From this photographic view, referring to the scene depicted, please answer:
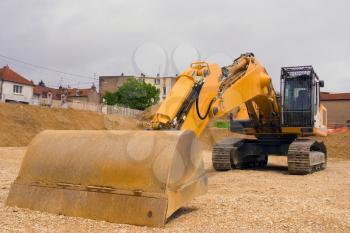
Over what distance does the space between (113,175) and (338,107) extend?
4729 centimetres

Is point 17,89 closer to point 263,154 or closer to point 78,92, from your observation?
point 78,92

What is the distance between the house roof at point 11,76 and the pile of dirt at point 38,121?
14722 mm

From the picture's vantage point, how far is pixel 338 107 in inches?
1897

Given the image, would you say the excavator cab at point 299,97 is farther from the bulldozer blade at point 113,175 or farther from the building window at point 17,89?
the building window at point 17,89

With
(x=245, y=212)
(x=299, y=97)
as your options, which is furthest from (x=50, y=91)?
(x=245, y=212)

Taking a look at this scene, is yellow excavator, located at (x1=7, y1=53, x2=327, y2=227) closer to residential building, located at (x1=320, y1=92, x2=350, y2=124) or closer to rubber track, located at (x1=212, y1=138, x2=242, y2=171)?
rubber track, located at (x1=212, y1=138, x2=242, y2=171)

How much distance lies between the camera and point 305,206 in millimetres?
6266

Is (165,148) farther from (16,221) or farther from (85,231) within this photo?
(16,221)

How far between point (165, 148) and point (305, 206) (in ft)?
8.24

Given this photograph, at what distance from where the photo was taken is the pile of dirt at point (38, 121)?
26.2 m

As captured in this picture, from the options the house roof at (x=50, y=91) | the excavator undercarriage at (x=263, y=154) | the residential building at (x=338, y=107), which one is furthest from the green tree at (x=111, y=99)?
the excavator undercarriage at (x=263, y=154)

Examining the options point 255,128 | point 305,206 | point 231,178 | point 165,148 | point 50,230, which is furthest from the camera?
point 255,128

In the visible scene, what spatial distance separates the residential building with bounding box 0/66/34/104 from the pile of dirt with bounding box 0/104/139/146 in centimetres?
1402

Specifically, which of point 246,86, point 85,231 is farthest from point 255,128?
point 85,231
